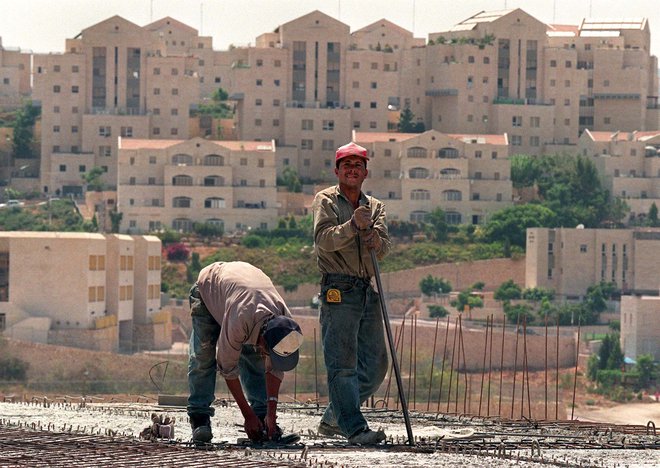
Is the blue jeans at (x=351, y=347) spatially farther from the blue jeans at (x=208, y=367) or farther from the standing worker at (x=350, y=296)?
the blue jeans at (x=208, y=367)

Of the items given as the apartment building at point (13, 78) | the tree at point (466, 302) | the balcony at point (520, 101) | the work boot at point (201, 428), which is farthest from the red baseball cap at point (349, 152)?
the apartment building at point (13, 78)

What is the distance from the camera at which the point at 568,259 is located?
62312 mm

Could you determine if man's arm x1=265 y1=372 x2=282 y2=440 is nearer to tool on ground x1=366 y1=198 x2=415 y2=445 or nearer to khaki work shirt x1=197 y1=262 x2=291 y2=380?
khaki work shirt x1=197 y1=262 x2=291 y2=380

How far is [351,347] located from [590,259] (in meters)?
51.2

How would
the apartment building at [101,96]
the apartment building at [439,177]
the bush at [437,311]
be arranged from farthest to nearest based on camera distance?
the apartment building at [101,96], the apartment building at [439,177], the bush at [437,311]

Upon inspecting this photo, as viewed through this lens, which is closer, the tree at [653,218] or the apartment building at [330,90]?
the tree at [653,218]

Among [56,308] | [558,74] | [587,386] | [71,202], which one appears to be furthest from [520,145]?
[56,308]

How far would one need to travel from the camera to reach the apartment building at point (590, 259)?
62.1 metres

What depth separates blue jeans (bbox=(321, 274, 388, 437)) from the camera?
1188 cm

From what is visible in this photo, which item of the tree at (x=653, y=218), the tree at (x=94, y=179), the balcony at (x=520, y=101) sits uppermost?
the balcony at (x=520, y=101)

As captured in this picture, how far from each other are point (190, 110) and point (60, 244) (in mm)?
28963

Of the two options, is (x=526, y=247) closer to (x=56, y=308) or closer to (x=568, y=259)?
(x=568, y=259)

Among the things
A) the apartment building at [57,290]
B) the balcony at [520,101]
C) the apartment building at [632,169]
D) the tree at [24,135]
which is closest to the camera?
the apartment building at [57,290]

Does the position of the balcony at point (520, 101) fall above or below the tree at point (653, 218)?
above
